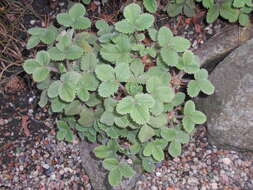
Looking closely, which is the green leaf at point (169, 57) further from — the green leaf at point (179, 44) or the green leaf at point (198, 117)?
the green leaf at point (198, 117)

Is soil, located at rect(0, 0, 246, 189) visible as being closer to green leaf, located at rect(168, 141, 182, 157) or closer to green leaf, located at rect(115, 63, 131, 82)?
green leaf, located at rect(168, 141, 182, 157)

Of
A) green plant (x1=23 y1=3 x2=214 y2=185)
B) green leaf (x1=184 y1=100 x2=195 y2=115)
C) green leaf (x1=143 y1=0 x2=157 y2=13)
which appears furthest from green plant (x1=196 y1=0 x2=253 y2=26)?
green leaf (x1=184 y1=100 x2=195 y2=115)

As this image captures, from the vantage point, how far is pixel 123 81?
4.26 feet

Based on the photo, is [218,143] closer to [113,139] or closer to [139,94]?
[113,139]

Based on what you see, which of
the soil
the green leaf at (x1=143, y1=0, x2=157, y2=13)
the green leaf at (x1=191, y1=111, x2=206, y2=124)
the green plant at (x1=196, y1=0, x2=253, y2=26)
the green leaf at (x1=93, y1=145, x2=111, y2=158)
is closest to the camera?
the green leaf at (x1=191, y1=111, x2=206, y2=124)

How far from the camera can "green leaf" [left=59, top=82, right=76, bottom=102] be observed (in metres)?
1.28

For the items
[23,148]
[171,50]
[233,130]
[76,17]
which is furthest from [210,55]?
[23,148]

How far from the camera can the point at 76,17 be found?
1460 mm

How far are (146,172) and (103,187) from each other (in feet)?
0.65

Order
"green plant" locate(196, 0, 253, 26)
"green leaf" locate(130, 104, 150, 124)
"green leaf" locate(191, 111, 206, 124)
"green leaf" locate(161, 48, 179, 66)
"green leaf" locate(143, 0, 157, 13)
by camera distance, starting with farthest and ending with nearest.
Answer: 1. "green plant" locate(196, 0, 253, 26)
2. "green leaf" locate(143, 0, 157, 13)
3. "green leaf" locate(191, 111, 206, 124)
4. "green leaf" locate(161, 48, 179, 66)
5. "green leaf" locate(130, 104, 150, 124)

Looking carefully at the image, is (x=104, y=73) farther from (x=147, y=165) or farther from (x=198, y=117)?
(x=147, y=165)

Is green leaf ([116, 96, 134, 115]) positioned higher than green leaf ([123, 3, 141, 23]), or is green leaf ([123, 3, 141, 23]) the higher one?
green leaf ([123, 3, 141, 23])

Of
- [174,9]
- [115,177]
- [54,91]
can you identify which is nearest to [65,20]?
[54,91]

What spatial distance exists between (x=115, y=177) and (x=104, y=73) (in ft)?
1.36
